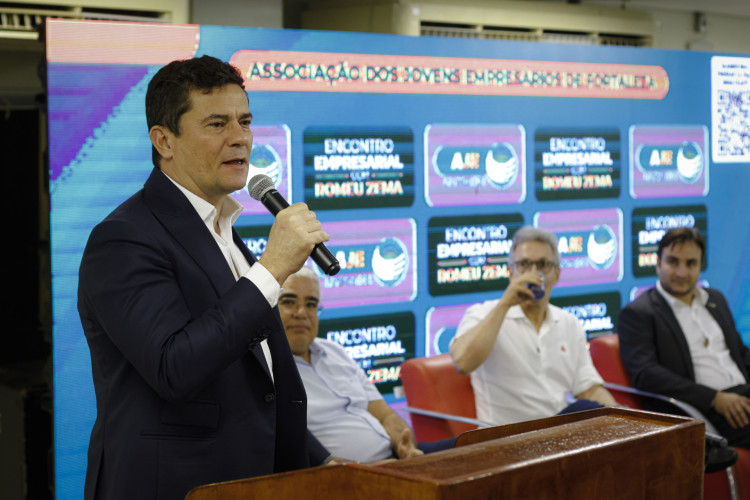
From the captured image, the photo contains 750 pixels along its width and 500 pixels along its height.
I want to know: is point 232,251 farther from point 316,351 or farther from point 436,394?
point 436,394

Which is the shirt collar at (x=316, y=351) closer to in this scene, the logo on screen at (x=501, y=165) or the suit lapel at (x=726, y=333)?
the logo on screen at (x=501, y=165)

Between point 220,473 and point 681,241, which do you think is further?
point 681,241

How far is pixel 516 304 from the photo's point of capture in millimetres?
3506

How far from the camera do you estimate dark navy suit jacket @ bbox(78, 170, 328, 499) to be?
137 cm

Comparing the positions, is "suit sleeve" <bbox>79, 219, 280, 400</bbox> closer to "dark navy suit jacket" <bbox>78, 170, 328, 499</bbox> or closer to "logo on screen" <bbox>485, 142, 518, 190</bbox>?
"dark navy suit jacket" <bbox>78, 170, 328, 499</bbox>

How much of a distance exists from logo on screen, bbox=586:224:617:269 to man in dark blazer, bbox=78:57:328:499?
10.8 feet

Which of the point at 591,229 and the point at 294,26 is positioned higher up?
the point at 294,26

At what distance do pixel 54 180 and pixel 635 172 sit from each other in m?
3.09

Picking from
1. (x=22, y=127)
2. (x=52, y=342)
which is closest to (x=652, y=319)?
(x=52, y=342)

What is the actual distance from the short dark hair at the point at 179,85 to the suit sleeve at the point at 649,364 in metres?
2.84

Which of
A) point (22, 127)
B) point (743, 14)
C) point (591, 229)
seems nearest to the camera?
point (591, 229)

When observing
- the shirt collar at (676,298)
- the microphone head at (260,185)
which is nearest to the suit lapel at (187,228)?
the microphone head at (260,185)

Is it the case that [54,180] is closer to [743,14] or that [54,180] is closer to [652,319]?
[652,319]

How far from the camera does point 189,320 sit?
1.43 metres
